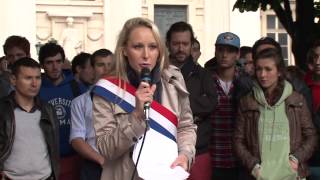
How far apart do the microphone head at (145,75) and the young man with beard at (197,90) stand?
7.59ft

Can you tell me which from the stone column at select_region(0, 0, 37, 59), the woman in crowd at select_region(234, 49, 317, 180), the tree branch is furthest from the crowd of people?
the stone column at select_region(0, 0, 37, 59)

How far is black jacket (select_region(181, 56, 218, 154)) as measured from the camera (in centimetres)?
606

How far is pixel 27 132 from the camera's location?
5.98 m

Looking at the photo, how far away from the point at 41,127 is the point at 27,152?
0.79 feet

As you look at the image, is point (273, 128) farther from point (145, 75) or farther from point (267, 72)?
point (145, 75)

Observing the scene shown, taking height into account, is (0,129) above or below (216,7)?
below

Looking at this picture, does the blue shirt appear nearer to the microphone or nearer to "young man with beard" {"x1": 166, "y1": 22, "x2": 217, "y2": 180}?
"young man with beard" {"x1": 166, "y1": 22, "x2": 217, "y2": 180}

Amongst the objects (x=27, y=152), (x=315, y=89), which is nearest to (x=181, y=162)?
(x=27, y=152)

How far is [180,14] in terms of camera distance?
83.4 ft

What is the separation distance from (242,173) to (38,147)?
5.65 ft

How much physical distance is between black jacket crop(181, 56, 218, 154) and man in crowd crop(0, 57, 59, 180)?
3.92 feet

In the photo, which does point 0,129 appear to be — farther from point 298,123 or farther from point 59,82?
point 298,123

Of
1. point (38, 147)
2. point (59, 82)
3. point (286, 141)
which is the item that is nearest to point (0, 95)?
point (59, 82)

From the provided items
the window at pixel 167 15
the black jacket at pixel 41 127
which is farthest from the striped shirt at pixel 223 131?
the window at pixel 167 15
